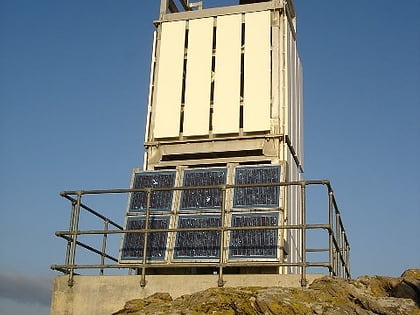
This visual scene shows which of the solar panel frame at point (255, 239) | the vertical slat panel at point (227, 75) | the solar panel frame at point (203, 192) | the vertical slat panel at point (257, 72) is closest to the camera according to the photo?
the solar panel frame at point (255, 239)

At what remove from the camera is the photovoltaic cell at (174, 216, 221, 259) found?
13.0 m

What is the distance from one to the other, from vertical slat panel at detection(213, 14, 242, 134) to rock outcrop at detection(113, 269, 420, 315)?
231 inches

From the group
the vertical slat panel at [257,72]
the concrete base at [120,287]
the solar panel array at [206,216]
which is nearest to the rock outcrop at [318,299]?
the concrete base at [120,287]

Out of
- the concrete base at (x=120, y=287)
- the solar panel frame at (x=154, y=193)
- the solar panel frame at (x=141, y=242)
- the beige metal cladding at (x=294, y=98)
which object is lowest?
the concrete base at (x=120, y=287)

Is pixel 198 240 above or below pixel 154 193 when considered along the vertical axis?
below

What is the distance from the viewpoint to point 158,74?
1684 centimetres

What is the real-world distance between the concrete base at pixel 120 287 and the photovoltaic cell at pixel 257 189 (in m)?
2.19

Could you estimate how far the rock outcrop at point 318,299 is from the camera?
30.9 feet

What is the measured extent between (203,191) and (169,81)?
12.5 feet

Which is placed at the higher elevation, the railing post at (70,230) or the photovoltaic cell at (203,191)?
the photovoltaic cell at (203,191)

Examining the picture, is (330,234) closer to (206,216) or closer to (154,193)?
(206,216)

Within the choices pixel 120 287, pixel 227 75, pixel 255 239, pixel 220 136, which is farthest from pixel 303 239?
pixel 227 75

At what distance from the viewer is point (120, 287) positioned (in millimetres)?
12070

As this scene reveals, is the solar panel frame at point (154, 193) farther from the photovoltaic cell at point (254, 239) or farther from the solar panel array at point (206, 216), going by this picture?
the photovoltaic cell at point (254, 239)
